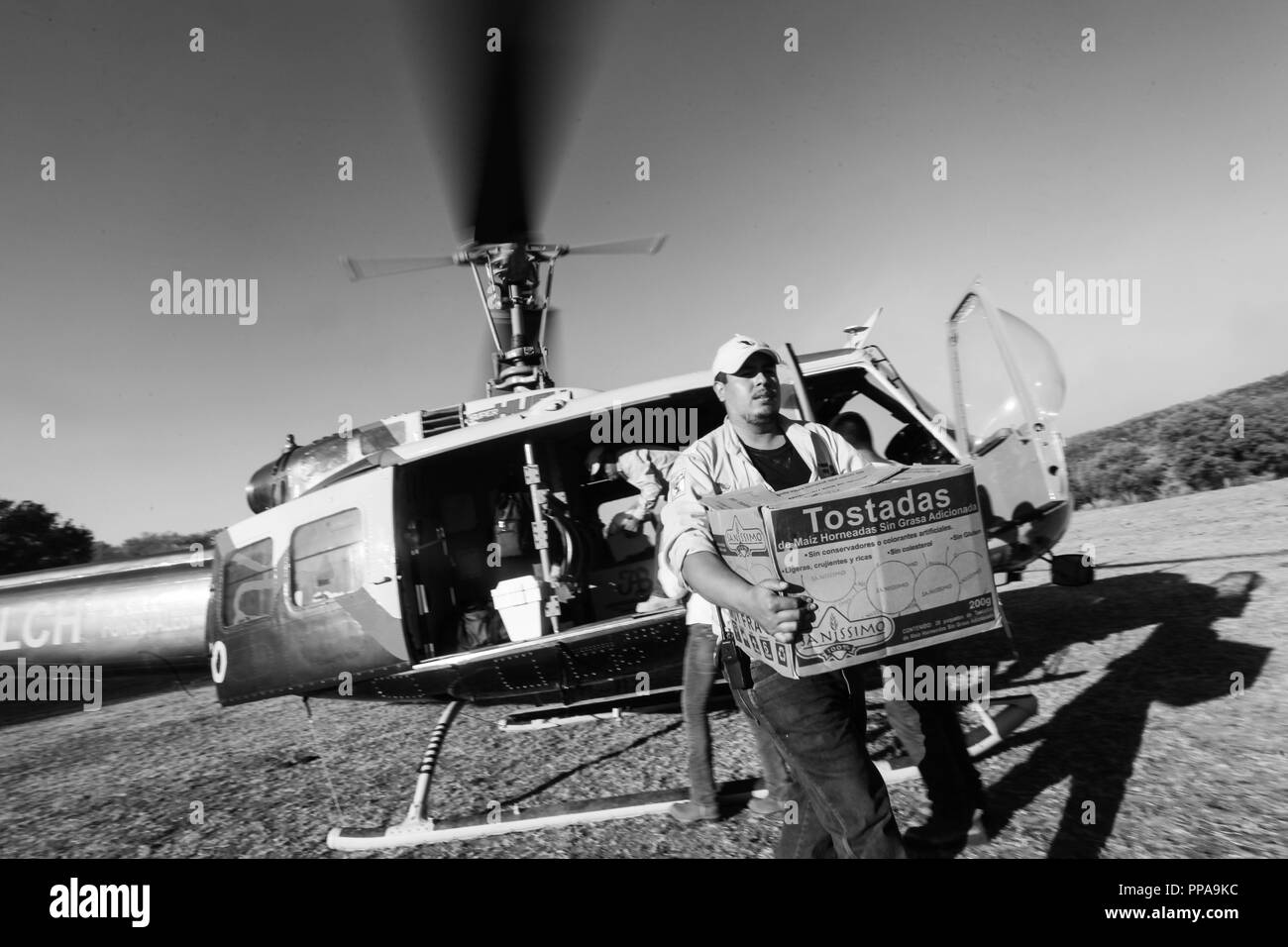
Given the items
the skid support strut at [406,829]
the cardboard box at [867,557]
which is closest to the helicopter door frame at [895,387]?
the cardboard box at [867,557]

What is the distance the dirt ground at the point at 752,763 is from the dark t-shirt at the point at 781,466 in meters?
1.99

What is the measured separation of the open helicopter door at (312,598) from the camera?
165 inches

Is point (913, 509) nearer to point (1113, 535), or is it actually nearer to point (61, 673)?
point (61, 673)

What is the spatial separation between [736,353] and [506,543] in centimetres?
354

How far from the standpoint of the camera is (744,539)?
187cm

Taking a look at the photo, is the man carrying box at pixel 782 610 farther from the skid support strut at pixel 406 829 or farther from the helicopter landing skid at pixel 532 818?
the skid support strut at pixel 406 829

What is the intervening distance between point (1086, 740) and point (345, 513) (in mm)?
4819

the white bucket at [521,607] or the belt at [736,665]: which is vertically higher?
the belt at [736,665]

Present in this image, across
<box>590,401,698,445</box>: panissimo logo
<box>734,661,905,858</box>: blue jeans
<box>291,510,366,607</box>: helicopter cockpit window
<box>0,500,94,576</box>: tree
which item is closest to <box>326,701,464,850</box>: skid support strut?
<box>291,510,366,607</box>: helicopter cockpit window

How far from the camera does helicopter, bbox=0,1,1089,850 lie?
418cm

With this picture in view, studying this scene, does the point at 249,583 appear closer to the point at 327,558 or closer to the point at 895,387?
the point at 327,558
